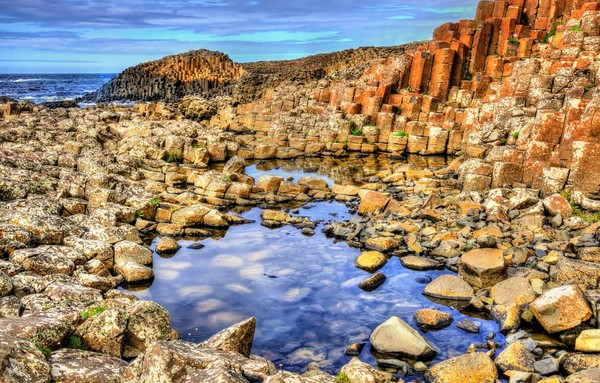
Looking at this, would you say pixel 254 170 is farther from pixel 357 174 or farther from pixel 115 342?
pixel 115 342

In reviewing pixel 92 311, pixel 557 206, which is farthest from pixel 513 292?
pixel 92 311

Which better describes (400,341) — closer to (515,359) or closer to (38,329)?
(515,359)

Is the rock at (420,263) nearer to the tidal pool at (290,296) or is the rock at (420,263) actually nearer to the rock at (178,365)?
the tidal pool at (290,296)

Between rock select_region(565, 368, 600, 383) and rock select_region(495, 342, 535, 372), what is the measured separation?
987mm

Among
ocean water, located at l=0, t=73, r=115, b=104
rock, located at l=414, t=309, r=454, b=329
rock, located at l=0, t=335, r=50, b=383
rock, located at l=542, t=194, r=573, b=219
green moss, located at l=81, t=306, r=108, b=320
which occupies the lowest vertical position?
rock, located at l=414, t=309, r=454, b=329

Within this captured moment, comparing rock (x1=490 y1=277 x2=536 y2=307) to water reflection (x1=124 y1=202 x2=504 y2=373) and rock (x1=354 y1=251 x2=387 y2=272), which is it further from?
rock (x1=354 y1=251 x2=387 y2=272)

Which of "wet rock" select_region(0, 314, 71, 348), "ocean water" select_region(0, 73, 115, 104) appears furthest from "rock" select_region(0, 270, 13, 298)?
"ocean water" select_region(0, 73, 115, 104)

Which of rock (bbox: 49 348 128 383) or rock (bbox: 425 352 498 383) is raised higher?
rock (bbox: 49 348 128 383)

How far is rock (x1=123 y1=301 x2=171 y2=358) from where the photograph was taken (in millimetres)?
8094

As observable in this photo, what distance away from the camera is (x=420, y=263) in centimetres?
1341

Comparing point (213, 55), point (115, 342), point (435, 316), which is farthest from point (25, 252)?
point (213, 55)

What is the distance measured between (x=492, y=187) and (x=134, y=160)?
15.5 m

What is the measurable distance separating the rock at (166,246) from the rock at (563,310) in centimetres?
980

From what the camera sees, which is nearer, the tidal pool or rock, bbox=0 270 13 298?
rock, bbox=0 270 13 298
